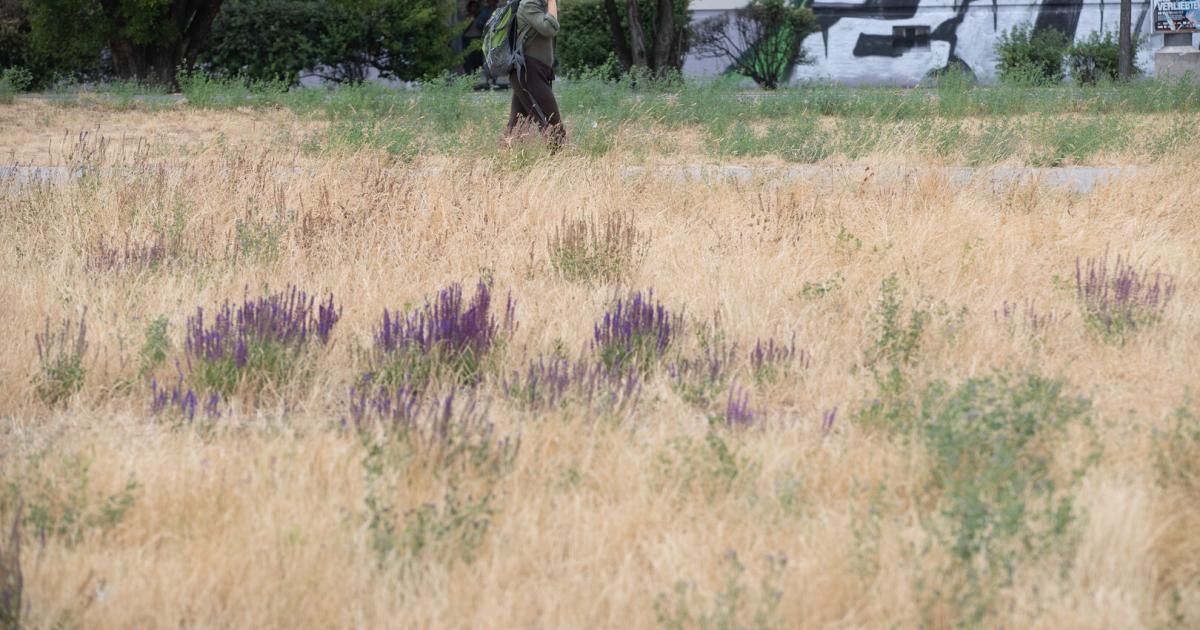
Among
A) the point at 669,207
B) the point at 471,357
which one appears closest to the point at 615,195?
the point at 669,207

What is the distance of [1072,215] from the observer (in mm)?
7535

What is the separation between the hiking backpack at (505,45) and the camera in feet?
33.0

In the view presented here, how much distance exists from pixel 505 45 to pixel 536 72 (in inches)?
12.4

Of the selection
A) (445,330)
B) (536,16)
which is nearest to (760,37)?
(536,16)

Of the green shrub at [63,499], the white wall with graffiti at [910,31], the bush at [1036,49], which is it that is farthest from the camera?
the white wall with graffiti at [910,31]

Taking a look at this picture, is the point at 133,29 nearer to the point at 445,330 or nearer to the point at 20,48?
the point at 20,48

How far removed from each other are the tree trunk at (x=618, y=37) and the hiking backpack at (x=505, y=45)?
501 inches

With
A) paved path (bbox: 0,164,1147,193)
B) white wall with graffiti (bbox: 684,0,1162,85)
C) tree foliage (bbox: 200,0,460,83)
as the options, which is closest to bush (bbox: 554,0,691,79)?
white wall with graffiti (bbox: 684,0,1162,85)

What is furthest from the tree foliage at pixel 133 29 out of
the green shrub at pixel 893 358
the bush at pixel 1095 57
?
the green shrub at pixel 893 358

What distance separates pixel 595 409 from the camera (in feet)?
14.1

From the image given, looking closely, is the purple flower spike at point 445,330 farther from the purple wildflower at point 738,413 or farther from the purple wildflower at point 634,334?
the purple wildflower at point 738,413

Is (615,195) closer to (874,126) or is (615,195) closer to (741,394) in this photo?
(741,394)

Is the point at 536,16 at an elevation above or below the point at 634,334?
above

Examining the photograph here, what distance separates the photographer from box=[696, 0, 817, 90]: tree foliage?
82.8ft
